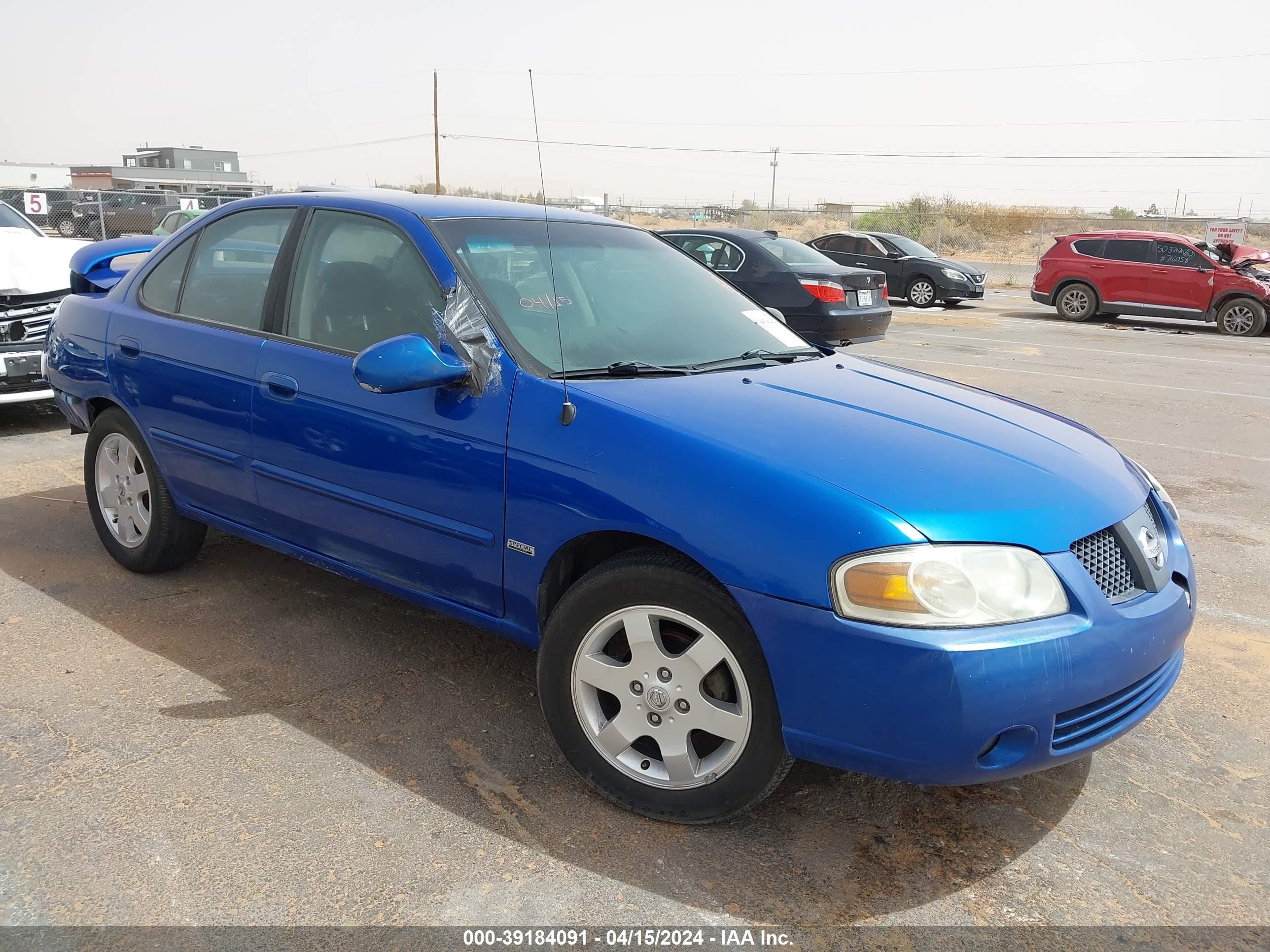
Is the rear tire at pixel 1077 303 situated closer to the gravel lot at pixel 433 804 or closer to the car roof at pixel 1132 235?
the car roof at pixel 1132 235

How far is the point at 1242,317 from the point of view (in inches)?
669

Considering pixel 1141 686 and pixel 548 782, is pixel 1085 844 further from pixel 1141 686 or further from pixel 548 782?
pixel 548 782

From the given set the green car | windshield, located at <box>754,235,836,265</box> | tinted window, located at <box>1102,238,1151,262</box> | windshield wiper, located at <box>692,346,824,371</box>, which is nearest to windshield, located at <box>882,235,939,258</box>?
tinted window, located at <box>1102,238,1151,262</box>

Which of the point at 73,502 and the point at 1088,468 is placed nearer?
the point at 1088,468

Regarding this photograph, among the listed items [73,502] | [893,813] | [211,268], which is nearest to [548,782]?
[893,813]

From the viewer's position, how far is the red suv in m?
17.0

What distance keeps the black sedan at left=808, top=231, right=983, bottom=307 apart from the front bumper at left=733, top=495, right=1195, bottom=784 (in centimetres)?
1771

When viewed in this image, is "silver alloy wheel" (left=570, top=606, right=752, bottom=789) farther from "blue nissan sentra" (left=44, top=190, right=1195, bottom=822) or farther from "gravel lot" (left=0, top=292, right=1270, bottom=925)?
"gravel lot" (left=0, top=292, right=1270, bottom=925)

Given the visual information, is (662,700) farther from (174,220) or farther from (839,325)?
(174,220)

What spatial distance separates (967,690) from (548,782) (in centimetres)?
123

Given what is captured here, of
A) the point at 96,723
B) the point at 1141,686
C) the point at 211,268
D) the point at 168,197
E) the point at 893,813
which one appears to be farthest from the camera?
the point at 168,197

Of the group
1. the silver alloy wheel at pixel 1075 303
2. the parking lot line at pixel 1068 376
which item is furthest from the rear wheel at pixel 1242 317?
the parking lot line at pixel 1068 376

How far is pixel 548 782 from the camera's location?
288 centimetres

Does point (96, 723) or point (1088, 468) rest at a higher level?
point (1088, 468)
